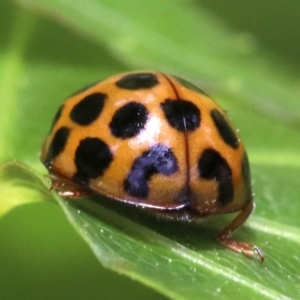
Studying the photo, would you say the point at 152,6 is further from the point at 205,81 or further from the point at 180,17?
the point at 205,81

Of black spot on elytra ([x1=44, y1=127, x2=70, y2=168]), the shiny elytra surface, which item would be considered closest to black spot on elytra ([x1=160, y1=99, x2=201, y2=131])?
the shiny elytra surface

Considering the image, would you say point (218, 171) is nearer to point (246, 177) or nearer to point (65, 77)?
point (246, 177)

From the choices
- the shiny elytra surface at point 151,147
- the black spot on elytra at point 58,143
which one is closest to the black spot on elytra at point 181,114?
the shiny elytra surface at point 151,147

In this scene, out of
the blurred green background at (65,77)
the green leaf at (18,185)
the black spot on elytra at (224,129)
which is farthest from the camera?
the blurred green background at (65,77)

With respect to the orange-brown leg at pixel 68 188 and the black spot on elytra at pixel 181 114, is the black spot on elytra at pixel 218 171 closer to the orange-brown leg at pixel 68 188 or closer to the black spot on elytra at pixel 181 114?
the black spot on elytra at pixel 181 114

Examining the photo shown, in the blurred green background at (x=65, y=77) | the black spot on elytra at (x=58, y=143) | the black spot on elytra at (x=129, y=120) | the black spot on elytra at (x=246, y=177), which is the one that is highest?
the black spot on elytra at (x=129, y=120)

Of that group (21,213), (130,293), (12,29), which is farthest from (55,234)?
(12,29)

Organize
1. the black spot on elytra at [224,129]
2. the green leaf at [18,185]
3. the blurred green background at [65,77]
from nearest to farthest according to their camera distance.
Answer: the green leaf at [18,185] → the black spot on elytra at [224,129] → the blurred green background at [65,77]
